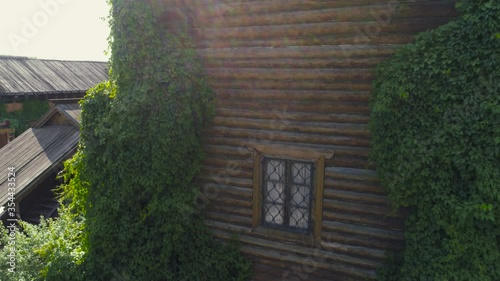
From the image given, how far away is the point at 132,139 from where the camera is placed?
20.3ft

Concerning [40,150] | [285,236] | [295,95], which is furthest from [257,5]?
[40,150]

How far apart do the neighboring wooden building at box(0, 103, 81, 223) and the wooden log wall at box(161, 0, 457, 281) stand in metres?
5.47

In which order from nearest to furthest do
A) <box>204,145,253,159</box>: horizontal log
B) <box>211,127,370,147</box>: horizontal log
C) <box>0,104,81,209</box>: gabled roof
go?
1. <box>211,127,370,147</box>: horizontal log
2. <box>204,145,253,159</box>: horizontal log
3. <box>0,104,81,209</box>: gabled roof

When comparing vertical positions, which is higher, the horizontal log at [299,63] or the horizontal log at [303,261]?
the horizontal log at [299,63]

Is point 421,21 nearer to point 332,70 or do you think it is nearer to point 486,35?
point 486,35

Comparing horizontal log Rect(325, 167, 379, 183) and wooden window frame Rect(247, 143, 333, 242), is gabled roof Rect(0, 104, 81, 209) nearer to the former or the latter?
wooden window frame Rect(247, 143, 333, 242)

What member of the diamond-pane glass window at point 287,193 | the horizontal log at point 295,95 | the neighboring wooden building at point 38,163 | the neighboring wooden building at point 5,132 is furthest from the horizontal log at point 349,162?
the neighboring wooden building at point 5,132

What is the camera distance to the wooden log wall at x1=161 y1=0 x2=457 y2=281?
5246 mm

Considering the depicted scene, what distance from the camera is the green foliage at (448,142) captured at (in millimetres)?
4191

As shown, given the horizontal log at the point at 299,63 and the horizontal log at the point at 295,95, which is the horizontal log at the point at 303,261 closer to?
the horizontal log at the point at 295,95

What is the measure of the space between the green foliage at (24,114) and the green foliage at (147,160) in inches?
483

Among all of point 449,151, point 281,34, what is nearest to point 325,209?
point 449,151

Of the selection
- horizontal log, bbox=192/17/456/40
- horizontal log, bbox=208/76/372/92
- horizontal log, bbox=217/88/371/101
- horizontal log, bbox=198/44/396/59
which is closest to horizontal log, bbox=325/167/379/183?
horizontal log, bbox=217/88/371/101

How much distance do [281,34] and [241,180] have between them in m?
2.56
